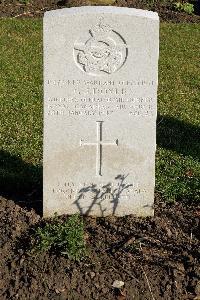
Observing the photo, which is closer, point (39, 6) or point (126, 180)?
point (126, 180)

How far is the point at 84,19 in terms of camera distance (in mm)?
4453

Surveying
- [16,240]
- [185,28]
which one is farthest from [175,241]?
[185,28]

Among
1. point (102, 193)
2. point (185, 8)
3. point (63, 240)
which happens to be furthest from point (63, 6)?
point (63, 240)

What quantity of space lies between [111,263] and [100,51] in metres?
1.59

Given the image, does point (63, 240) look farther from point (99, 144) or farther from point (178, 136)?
point (178, 136)

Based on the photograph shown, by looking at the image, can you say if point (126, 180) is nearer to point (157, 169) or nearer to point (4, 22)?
point (157, 169)

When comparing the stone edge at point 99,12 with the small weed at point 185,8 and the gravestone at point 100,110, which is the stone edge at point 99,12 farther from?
the small weed at point 185,8

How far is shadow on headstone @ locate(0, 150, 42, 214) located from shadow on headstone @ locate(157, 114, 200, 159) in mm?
1677

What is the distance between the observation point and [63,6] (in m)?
13.7

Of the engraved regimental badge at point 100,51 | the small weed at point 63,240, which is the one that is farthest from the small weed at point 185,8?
the small weed at point 63,240

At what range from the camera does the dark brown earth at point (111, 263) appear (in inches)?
167

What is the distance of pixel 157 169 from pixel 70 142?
1.61m

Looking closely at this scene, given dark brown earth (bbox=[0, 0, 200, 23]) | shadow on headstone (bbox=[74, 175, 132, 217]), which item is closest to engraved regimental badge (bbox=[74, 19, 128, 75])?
shadow on headstone (bbox=[74, 175, 132, 217])

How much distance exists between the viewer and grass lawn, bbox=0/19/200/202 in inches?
230
